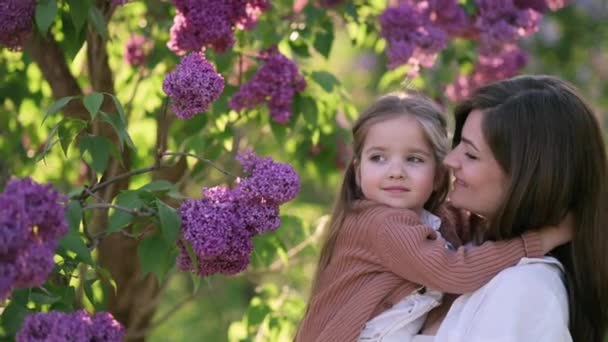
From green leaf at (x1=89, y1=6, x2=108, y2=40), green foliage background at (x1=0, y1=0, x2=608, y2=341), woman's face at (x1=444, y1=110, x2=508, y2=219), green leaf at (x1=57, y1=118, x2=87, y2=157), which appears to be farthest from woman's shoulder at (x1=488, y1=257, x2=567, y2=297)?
green leaf at (x1=89, y1=6, x2=108, y2=40)

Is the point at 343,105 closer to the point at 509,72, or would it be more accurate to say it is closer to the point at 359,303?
the point at 509,72

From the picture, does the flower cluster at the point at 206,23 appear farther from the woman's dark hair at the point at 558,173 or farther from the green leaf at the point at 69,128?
the woman's dark hair at the point at 558,173

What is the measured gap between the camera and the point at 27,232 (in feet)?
4.79

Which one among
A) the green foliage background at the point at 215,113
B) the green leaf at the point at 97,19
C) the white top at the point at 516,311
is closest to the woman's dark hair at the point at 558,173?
the white top at the point at 516,311

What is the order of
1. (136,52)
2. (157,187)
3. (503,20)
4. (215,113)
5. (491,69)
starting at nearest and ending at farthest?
(157,187), (215,113), (503,20), (136,52), (491,69)

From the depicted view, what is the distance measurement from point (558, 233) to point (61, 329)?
1.28m

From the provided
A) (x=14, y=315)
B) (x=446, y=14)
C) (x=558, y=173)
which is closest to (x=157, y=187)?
(x=14, y=315)

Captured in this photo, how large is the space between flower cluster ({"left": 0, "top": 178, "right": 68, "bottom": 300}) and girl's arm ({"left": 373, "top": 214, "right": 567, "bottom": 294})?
1.00 meters

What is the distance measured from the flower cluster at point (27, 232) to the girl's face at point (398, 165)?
113cm

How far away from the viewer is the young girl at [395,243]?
2281 millimetres

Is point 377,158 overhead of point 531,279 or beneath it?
overhead

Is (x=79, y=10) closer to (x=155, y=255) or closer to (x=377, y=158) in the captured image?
(x=155, y=255)

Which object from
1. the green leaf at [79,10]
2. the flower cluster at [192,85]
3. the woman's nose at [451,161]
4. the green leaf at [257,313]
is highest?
the green leaf at [79,10]

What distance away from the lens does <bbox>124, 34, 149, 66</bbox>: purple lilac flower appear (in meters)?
3.32
